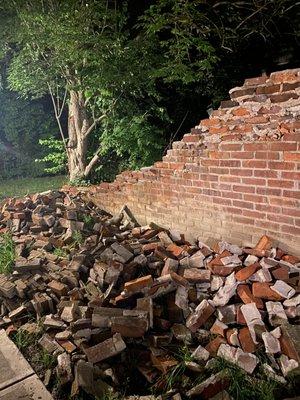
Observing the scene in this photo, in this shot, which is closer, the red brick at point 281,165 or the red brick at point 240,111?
the red brick at point 281,165

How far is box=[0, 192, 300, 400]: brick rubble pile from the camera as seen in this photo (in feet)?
8.24

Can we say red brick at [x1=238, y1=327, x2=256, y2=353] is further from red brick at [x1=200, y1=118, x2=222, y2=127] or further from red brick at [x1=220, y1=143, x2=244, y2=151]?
red brick at [x1=200, y1=118, x2=222, y2=127]

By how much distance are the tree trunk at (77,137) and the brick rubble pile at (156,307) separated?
5216 millimetres

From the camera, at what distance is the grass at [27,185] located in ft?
33.3

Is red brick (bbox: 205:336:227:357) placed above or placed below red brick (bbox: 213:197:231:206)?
below

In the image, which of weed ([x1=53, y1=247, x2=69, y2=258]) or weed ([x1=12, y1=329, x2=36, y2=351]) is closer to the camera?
weed ([x1=12, y1=329, x2=36, y2=351])

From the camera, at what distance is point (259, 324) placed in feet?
8.88

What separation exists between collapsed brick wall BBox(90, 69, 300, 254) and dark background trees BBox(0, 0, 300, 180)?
332cm

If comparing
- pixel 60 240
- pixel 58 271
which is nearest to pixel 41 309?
pixel 58 271

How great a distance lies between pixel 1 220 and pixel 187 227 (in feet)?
11.0

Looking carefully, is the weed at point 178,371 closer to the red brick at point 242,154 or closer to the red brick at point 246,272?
the red brick at point 246,272

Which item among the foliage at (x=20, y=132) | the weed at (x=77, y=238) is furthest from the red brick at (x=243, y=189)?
the foliage at (x=20, y=132)

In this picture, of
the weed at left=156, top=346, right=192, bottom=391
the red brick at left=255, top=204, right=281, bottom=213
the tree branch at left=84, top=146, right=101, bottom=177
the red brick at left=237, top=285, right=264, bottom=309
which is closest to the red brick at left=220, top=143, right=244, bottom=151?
the red brick at left=255, top=204, right=281, bottom=213

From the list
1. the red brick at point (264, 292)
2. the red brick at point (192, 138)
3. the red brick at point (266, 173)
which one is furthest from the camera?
the red brick at point (192, 138)
